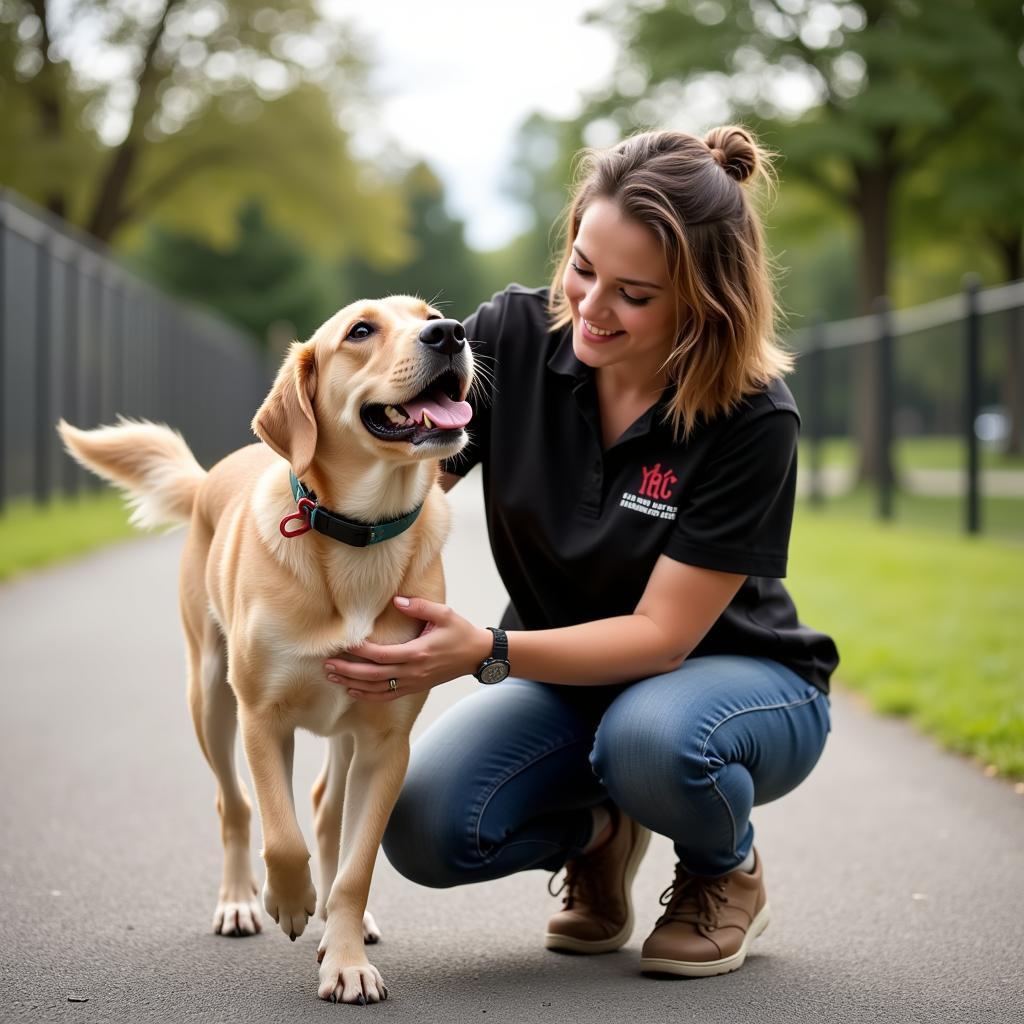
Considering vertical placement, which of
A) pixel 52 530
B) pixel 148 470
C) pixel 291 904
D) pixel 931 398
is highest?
pixel 931 398

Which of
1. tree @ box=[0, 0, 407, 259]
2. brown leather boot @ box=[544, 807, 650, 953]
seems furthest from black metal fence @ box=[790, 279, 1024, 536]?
tree @ box=[0, 0, 407, 259]

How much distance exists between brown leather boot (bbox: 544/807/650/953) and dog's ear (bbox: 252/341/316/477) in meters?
1.27

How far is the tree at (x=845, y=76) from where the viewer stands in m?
21.3

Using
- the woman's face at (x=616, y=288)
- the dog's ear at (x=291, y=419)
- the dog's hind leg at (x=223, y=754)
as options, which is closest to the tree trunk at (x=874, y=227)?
the woman's face at (x=616, y=288)

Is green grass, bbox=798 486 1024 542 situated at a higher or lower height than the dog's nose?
lower

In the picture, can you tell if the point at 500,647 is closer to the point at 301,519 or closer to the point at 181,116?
the point at 301,519

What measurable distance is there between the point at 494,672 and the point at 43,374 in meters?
13.0

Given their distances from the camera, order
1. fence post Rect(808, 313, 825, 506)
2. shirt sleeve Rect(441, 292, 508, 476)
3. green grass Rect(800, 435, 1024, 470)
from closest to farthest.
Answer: shirt sleeve Rect(441, 292, 508, 476), green grass Rect(800, 435, 1024, 470), fence post Rect(808, 313, 825, 506)

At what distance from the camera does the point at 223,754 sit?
11.7 ft

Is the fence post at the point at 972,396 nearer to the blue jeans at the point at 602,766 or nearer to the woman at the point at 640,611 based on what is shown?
the woman at the point at 640,611

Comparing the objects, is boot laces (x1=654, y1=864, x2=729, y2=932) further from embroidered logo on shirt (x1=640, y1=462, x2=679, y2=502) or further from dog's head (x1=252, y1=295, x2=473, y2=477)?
dog's head (x1=252, y1=295, x2=473, y2=477)

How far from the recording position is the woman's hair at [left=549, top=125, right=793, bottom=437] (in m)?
3.20

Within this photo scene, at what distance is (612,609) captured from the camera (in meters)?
3.42

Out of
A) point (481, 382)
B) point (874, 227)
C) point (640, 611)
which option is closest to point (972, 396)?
point (481, 382)
